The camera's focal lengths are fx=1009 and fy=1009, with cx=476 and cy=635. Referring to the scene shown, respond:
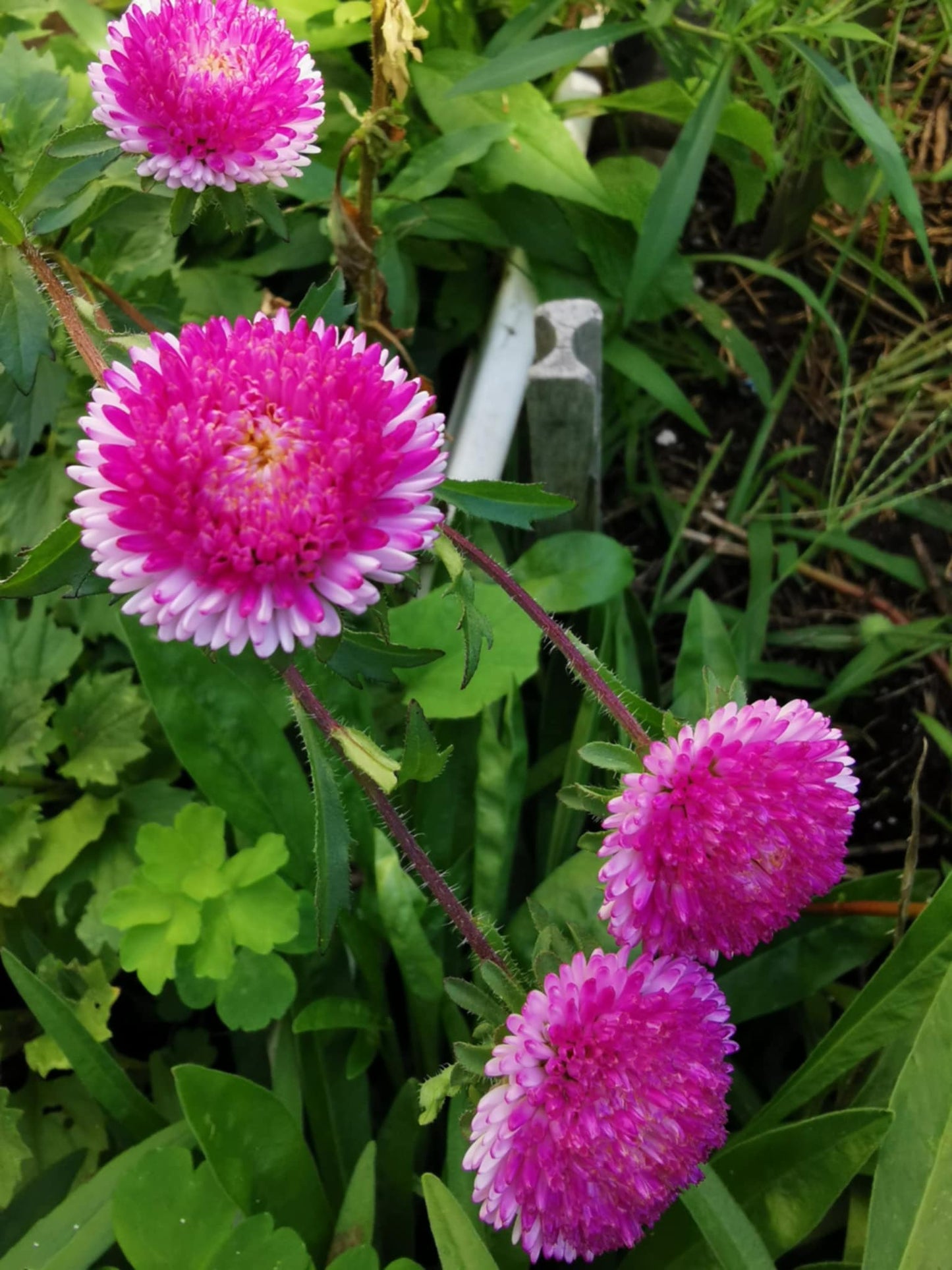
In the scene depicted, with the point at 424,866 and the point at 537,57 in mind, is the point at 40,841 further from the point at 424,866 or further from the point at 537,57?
the point at 537,57

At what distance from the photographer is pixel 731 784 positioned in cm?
76

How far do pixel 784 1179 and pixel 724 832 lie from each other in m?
0.45

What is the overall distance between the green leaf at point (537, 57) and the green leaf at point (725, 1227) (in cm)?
128

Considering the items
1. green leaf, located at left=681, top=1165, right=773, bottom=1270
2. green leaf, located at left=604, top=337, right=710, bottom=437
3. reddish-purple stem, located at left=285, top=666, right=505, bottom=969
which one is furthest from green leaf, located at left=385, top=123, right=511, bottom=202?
green leaf, located at left=681, top=1165, right=773, bottom=1270

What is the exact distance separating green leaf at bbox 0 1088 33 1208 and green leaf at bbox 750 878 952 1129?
803mm

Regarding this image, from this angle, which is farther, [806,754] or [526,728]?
[526,728]

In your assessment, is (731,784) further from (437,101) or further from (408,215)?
(437,101)

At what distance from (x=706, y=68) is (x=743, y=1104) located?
1.53 m

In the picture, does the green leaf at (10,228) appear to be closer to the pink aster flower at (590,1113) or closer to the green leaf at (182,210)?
the green leaf at (182,210)

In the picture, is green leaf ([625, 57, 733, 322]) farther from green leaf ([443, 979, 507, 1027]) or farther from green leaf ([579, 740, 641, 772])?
green leaf ([443, 979, 507, 1027])

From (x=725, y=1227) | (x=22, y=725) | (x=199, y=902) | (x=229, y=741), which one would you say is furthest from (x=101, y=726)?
(x=725, y=1227)

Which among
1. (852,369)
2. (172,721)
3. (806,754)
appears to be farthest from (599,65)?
(806,754)

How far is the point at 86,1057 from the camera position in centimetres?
109

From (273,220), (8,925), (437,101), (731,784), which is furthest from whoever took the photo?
(437,101)
